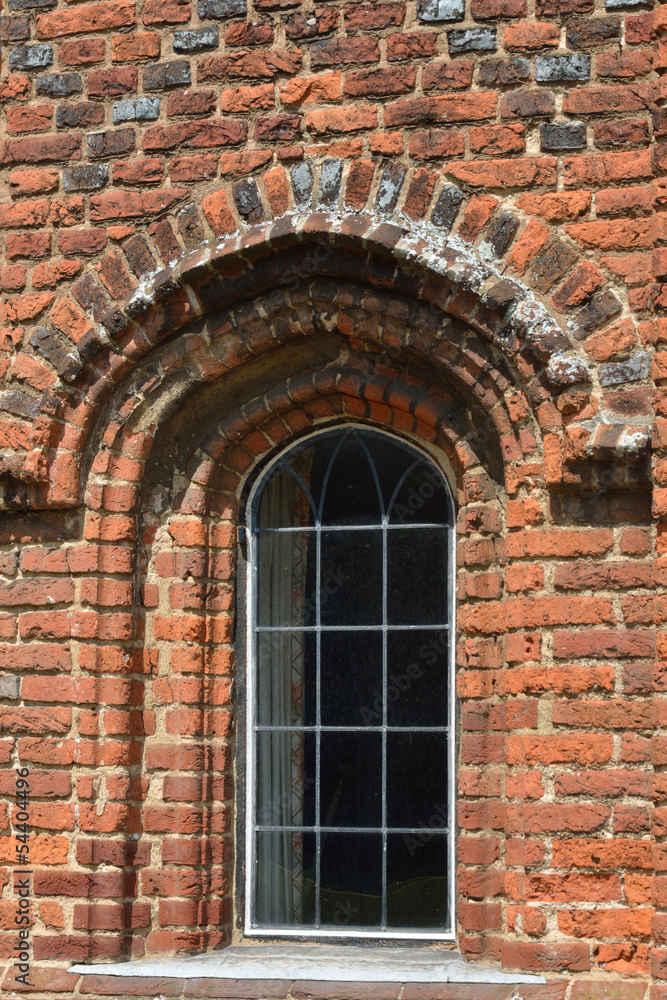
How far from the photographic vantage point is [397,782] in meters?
4.10

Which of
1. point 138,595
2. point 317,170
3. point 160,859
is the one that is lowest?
point 160,859

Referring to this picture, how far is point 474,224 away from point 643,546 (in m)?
1.32

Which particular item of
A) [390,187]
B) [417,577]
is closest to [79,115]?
[390,187]

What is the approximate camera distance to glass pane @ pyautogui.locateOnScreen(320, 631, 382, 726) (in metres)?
4.15

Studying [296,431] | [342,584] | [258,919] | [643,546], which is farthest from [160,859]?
[643,546]

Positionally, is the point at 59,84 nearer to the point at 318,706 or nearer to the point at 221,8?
the point at 221,8

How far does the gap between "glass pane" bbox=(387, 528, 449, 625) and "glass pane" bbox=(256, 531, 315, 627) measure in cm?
34

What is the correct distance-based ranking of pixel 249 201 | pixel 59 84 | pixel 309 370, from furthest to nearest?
pixel 309 370, pixel 59 84, pixel 249 201

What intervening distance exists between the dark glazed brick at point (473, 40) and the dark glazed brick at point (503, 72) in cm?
6

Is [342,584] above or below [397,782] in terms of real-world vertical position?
above

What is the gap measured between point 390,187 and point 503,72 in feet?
1.92

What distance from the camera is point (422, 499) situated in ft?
13.9

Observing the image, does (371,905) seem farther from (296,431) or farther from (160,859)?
(296,431)

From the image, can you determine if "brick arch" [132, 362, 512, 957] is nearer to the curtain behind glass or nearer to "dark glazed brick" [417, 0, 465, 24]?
the curtain behind glass
